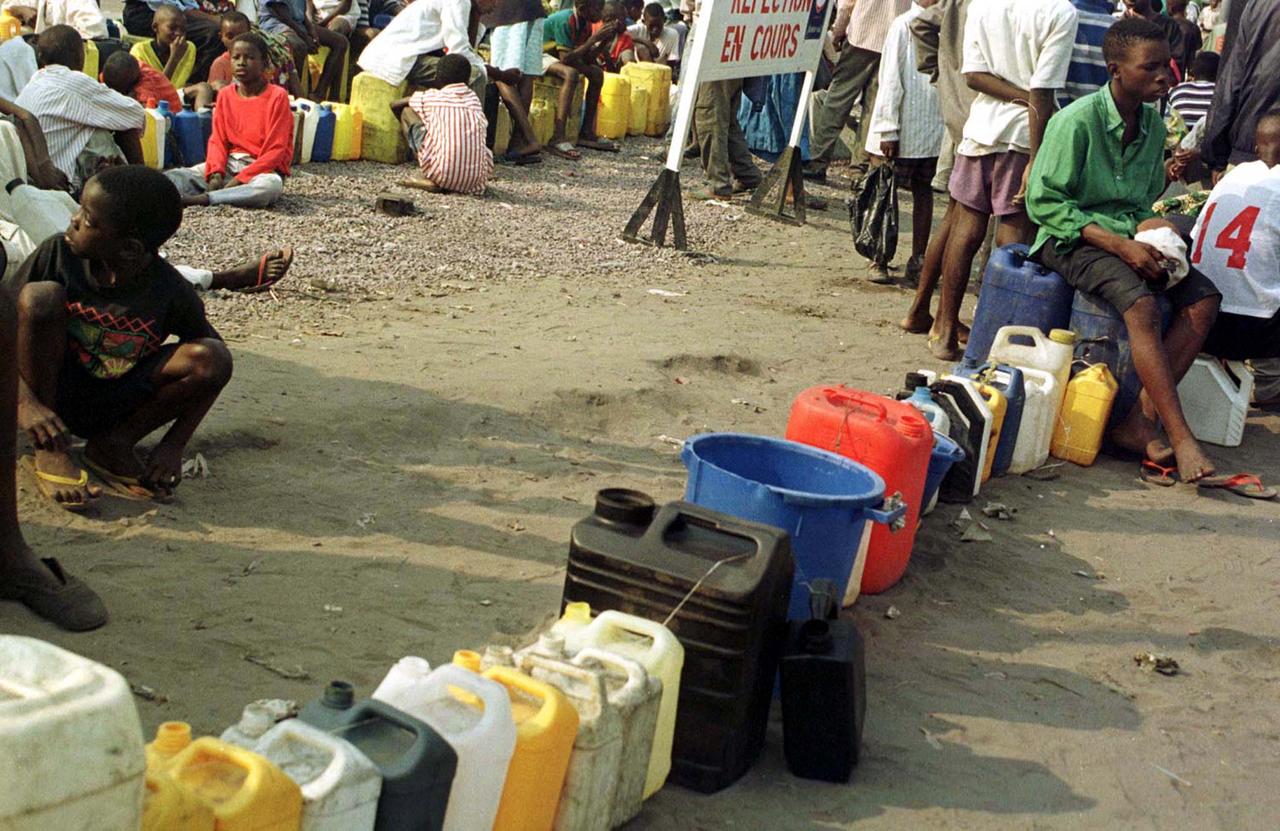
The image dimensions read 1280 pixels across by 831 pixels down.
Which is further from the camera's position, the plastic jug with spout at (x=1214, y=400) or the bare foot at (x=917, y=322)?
the bare foot at (x=917, y=322)

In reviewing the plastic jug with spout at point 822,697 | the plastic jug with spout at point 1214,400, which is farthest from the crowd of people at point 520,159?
the plastic jug with spout at point 822,697

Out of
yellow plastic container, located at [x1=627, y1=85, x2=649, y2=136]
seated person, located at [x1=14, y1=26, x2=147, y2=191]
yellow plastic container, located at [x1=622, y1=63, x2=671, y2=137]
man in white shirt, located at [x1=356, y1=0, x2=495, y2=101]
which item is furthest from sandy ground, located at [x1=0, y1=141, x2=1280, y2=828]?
yellow plastic container, located at [x1=622, y1=63, x2=671, y2=137]

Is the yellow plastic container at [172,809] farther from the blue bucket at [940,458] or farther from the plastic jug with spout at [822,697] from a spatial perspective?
the blue bucket at [940,458]

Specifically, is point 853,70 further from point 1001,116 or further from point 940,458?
point 940,458

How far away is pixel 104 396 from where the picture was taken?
4176 millimetres

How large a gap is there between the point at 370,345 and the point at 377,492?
178 cm

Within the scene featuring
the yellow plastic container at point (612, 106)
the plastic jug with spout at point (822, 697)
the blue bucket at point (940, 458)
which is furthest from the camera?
the yellow plastic container at point (612, 106)

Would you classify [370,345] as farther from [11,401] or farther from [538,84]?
[538,84]

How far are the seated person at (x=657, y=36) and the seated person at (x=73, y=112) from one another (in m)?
9.30

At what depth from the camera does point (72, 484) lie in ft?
13.0

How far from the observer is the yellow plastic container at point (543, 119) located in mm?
12875

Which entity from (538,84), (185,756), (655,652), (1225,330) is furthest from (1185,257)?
(538,84)

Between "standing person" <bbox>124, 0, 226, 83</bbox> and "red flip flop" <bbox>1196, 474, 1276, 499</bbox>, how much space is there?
8663 millimetres

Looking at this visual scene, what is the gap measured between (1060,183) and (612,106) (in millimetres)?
8573
